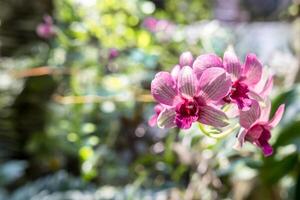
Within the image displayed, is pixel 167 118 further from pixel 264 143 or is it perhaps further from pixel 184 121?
pixel 264 143

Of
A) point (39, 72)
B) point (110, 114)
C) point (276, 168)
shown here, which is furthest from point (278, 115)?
point (39, 72)

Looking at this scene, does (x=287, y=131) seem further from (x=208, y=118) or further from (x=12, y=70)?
(x=12, y=70)

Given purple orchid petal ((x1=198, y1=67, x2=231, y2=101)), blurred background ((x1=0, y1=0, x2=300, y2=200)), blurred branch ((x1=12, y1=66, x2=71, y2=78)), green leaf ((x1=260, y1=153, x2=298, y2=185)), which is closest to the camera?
purple orchid petal ((x1=198, y1=67, x2=231, y2=101))

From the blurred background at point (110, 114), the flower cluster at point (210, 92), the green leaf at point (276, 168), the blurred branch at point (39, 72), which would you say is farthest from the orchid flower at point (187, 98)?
the blurred branch at point (39, 72)

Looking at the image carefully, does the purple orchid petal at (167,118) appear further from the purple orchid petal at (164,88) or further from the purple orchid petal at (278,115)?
the purple orchid petal at (278,115)

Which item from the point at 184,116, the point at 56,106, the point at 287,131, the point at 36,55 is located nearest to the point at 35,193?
the point at 56,106

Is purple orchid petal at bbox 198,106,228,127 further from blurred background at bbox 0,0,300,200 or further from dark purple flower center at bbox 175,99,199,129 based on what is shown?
blurred background at bbox 0,0,300,200

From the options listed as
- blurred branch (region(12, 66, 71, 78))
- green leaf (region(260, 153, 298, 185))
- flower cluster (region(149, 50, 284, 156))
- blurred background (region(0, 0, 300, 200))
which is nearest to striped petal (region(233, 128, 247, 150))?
flower cluster (region(149, 50, 284, 156))

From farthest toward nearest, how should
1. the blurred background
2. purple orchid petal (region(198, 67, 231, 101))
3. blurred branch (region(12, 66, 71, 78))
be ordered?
blurred branch (region(12, 66, 71, 78)) → the blurred background → purple orchid petal (region(198, 67, 231, 101))
